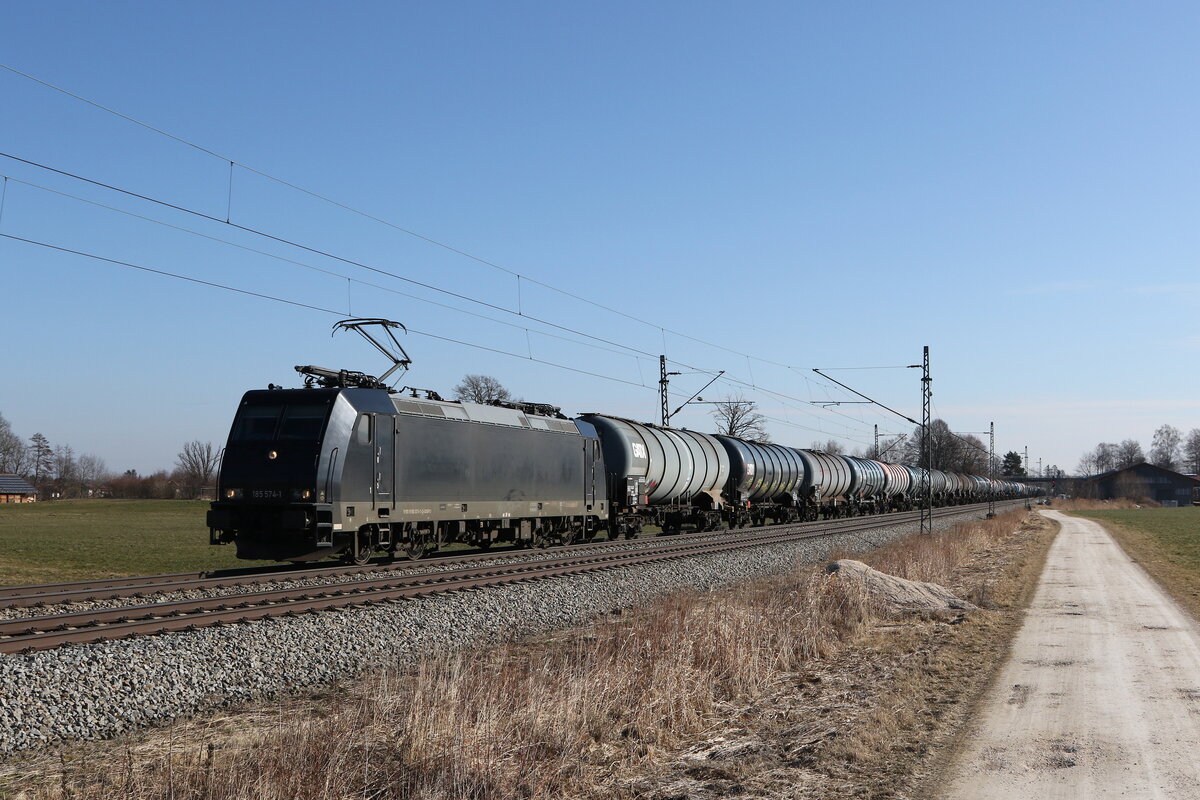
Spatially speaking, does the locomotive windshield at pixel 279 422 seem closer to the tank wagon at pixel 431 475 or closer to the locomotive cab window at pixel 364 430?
the tank wagon at pixel 431 475

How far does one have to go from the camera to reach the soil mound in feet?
54.0

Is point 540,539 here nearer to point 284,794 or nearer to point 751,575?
point 751,575

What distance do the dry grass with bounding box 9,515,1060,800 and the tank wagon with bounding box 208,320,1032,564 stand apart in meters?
7.78

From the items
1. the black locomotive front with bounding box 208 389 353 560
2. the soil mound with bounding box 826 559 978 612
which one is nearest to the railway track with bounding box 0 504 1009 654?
the black locomotive front with bounding box 208 389 353 560

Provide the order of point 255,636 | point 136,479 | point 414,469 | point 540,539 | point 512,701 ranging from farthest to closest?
point 136,479
point 540,539
point 414,469
point 255,636
point 512,701

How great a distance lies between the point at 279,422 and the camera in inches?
765

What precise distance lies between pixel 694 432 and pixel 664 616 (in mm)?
26133

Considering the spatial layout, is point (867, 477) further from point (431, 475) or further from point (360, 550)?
point (360, 550)

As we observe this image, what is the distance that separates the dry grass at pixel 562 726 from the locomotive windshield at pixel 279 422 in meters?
8.13

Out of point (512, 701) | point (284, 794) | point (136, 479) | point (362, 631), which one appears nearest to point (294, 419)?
point (362, 631)

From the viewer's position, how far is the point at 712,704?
9.52m

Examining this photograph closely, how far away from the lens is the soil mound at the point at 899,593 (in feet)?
54.0

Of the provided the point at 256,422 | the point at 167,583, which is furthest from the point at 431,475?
the point at 167,583

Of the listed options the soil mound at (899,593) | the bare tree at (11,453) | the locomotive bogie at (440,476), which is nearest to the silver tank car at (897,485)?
the locomotive bogie at (440,476)
